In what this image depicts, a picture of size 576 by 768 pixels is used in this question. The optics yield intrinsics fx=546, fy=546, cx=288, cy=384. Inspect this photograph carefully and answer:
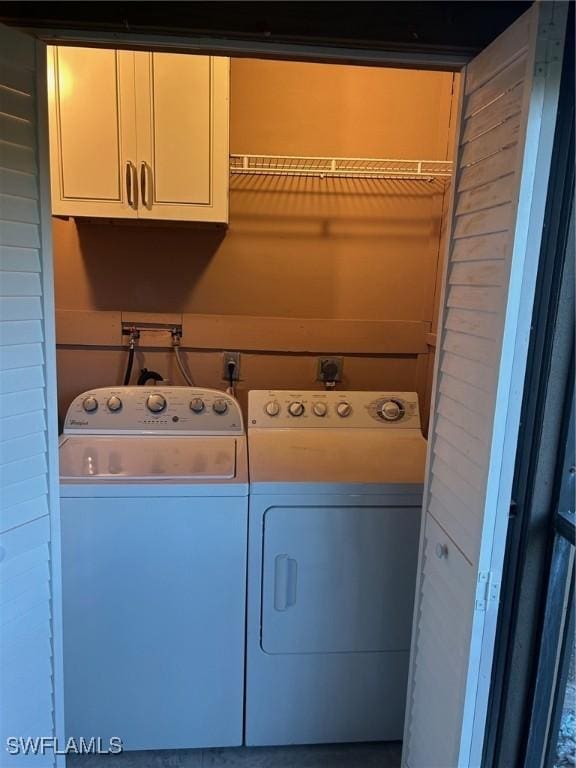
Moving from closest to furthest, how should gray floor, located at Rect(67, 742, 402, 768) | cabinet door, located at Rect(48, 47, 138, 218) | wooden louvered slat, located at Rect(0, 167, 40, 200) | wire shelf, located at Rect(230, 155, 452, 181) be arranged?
wooden louvered slat, located at Rect(0, 167, 40, 200), gray floor, located at Rect(67, 742, 402, 768), cabinet door, located at Rect(48, 47, 138, 218), wire shelf, located at Rect(230, 155, 452, 181)

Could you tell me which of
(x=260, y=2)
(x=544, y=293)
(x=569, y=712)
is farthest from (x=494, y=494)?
(x=260, y=2)

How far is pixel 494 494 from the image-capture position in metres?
0.98

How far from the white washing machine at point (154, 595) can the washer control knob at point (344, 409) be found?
0.48 metres

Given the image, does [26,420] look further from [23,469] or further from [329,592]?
[329,592]

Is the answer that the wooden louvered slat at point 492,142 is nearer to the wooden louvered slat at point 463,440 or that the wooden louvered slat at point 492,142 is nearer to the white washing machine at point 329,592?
the wooden louvered slat at point 463,440

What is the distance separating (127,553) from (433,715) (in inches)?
35.6

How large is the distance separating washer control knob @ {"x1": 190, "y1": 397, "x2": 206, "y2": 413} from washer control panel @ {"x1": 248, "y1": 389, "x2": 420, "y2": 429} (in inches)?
7.1

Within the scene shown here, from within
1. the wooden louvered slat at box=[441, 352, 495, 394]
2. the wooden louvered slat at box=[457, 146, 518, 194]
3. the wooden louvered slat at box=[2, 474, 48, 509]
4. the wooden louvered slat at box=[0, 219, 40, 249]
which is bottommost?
the wooden louvered slat at box=[2, 474, 48, 509]

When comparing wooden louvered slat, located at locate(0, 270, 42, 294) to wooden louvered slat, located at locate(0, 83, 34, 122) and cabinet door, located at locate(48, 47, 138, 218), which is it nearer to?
wooden louvered slat, located at locate(0, 83, 34, 122)

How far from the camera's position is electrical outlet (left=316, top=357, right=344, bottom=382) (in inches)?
94.2

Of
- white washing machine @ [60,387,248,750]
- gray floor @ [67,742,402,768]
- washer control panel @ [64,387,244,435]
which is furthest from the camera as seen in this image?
washer control panel @ [64,387,244,435]

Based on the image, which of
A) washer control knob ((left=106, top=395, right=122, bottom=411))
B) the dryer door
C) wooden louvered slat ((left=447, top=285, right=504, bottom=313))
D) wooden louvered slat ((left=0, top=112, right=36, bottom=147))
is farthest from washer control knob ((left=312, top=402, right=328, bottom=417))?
wooden louvered slat ((left=0, top=112, right=36, bottom=147))

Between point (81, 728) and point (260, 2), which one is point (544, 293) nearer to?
point (260, 2)

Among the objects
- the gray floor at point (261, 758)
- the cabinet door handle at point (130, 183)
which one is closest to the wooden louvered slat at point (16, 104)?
the cabinet door handle at point (130, 183)
